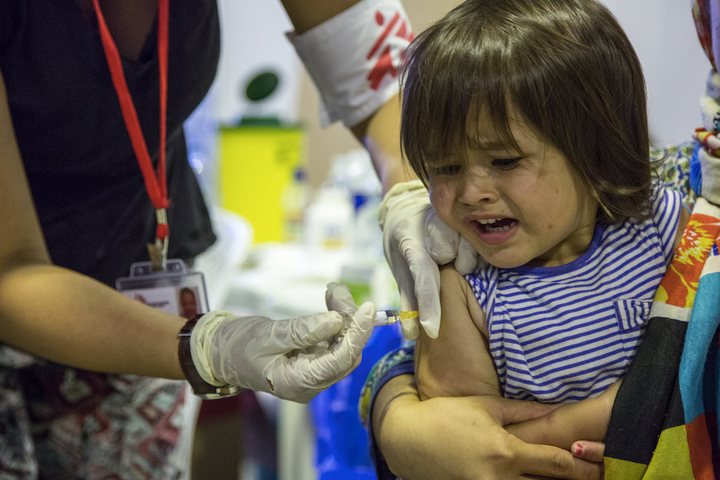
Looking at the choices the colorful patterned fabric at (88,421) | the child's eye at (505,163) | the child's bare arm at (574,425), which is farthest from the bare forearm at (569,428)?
the colorful patterned fabric at (88,421)

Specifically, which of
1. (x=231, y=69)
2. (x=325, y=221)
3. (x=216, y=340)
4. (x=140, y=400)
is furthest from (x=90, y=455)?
(x=231, y=69)

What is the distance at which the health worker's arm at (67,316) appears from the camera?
2.54ft

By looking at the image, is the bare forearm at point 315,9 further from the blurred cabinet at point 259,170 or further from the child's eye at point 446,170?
the blurred cabinet at point 259,170

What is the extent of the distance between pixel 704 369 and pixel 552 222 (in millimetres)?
258

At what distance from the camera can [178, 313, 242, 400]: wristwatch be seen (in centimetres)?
78

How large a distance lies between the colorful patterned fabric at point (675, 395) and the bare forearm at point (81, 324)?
60 cm

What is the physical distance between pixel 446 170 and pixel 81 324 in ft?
1.85

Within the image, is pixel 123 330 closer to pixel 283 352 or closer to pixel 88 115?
pixel 283 352

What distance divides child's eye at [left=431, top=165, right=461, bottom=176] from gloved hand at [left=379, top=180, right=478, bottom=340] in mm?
83

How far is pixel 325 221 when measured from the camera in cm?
229

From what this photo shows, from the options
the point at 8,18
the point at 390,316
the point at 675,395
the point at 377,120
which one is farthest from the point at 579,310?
the point at 8,18

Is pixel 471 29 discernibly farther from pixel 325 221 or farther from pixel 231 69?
pixel 231 69

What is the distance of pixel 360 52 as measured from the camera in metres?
1.03

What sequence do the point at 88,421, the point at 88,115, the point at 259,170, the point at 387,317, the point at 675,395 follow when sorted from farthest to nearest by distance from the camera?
the point at 259,170 → the point at 88,421 → the point at 88,115 → the point at 387,317 → the point at 675,395
